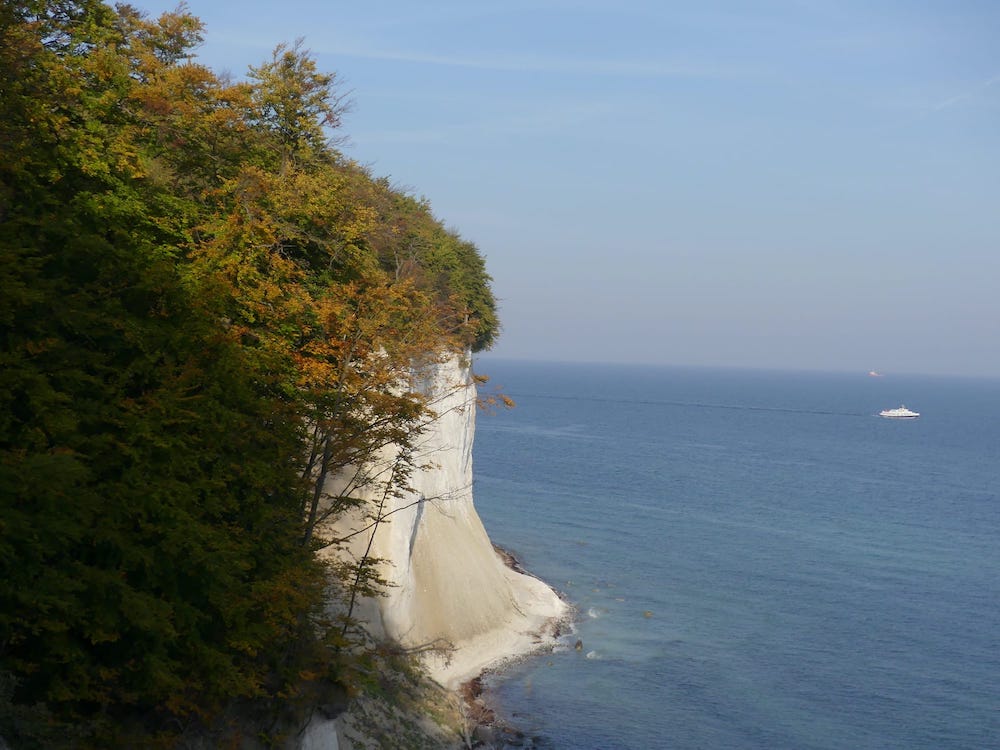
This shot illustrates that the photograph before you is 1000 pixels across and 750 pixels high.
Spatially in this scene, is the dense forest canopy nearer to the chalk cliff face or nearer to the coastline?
the chalk cliff face

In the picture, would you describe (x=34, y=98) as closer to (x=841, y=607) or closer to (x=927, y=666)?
(x=927, y=666)

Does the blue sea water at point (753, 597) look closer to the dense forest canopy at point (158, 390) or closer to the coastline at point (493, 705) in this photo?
the coastline at point (493, 705)

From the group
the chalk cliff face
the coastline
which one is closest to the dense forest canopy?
the chalk cliff face

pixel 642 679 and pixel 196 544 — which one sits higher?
pixel 196 544

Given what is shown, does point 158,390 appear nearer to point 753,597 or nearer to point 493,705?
point 493,705

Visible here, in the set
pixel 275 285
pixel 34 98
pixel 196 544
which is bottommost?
pixel 196 544

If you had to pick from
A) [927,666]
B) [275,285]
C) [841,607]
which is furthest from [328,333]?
[841,607]
